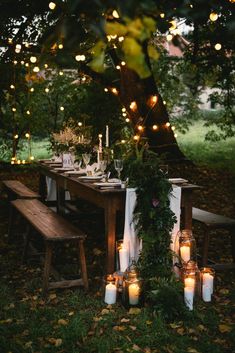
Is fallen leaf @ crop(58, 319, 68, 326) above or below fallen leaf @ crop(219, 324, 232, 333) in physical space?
below

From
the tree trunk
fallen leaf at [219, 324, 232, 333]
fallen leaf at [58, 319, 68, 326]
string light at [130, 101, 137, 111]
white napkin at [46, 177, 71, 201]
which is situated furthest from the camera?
the tree trunk

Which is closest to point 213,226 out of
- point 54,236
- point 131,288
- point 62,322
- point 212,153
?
point 131,288

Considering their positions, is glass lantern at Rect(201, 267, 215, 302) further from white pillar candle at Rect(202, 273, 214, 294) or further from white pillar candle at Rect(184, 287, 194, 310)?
white pillar candle at Rect(184, 287, 194, 310)

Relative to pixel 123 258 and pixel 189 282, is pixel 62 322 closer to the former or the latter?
pixel 123 258

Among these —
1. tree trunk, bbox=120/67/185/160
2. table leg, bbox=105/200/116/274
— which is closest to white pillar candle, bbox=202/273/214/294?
table leg, bbox=105/200/116/274

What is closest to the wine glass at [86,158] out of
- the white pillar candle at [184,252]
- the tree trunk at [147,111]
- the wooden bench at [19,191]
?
the wooden bench at [19,191]

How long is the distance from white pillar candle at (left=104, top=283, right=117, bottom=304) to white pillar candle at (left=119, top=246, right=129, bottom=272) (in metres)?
0.33

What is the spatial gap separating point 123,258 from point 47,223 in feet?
3.09

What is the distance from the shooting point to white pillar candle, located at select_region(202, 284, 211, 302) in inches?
189

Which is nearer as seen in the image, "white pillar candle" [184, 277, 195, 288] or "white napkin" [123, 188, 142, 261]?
"white pillar candle" [184, 277, 195, 288]

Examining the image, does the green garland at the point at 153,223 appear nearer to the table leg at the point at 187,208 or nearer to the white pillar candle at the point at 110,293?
the white pillar candle at the point at 110,293

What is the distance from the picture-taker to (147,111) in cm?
1082

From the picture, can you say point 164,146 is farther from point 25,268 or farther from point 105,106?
point 25,268

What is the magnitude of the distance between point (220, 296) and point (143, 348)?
133cm
